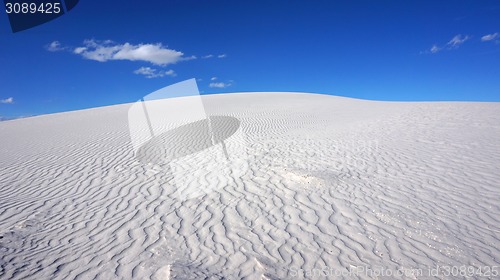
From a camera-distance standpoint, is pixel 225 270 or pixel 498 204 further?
pixel 498 204

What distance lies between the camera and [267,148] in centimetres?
1059

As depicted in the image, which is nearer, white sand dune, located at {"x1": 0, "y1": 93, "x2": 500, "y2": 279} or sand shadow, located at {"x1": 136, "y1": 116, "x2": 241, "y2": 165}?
white sand dune, located at {"x1": 0, "y1": 93, "x2": 500, "y2": 279}

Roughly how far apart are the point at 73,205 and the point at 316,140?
910 centimetres

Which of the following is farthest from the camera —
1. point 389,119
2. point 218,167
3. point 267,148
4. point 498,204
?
point 389,119

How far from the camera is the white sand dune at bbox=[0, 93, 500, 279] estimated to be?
13.2 ft

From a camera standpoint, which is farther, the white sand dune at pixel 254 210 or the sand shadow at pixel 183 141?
the sand shadow at pixel 183 141

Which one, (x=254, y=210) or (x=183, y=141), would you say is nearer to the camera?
(x=254, y=210)

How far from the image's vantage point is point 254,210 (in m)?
5.69

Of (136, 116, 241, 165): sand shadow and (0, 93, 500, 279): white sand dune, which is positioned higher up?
(136, 116, 241, 165): sand shadow

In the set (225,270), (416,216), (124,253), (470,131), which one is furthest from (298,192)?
(470,131)

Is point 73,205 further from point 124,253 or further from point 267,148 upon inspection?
point 267,148

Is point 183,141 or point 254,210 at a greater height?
point 183,141

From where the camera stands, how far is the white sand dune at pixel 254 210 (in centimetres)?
404

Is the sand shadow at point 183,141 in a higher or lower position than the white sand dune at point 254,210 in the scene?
higher
